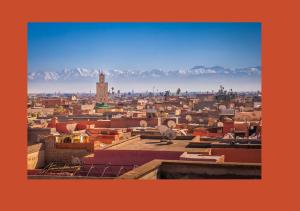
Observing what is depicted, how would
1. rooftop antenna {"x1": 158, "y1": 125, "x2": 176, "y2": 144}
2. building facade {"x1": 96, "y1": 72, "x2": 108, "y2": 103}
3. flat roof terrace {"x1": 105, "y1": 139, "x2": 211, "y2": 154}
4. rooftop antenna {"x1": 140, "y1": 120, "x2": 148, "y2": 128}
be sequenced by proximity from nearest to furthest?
flat roof terrace {"x1": 105, "y1": 139, "x2": 211, "y2": 154} < rooftop antenna {"x1": 158, "y1": 125, "x2": 176, "y2": 144} < rooftop antenna {"x1": 140, "y1": 120, "x2": 148, "y2": 128} < building facade {"x1": 96, "y1": 72, "x2": 108, "y2": 103}

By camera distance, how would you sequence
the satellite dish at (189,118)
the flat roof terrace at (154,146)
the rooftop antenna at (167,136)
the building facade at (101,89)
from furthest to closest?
the building facade at (101,89) < the satellite dish at (189,118) < the rooftop antenna at (167,136) < the flat roof terrace at (154,146)

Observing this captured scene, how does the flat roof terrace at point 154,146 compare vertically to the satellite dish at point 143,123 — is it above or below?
above

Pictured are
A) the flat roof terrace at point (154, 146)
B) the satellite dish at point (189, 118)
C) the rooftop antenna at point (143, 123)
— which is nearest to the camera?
the flat roof terrace at point (154, 146)

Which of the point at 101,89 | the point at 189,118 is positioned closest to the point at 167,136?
the point at 189,118

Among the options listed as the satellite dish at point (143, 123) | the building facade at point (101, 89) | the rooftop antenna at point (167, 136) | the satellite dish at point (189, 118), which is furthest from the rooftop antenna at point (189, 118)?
the building facade at point (101, 89)

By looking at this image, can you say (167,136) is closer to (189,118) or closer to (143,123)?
(143,123)

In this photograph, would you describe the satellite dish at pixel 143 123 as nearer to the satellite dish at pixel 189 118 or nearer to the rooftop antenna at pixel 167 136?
the satellite dish at pixel 189 118

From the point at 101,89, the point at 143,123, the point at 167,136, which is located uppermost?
the point at 101,89

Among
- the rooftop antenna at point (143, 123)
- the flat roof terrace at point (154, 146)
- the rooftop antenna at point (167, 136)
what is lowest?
the rooftop antenna at point (143, 123)

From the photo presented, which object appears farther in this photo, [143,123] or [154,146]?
[143,123]

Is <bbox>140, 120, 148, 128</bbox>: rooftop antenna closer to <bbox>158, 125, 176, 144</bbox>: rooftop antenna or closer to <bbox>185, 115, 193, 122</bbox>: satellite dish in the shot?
<bbox>185, 115, 193, 122</bbox>: satellite dish

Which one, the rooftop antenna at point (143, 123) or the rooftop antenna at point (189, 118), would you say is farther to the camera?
the rooftop antenna at point (189, 118)

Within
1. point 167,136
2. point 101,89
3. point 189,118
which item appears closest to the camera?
point 167,136

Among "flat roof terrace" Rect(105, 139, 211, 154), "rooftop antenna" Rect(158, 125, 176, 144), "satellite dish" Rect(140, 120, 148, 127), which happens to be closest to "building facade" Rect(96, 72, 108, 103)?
"satellite dish" Rect(140, 120, 148, 127)
